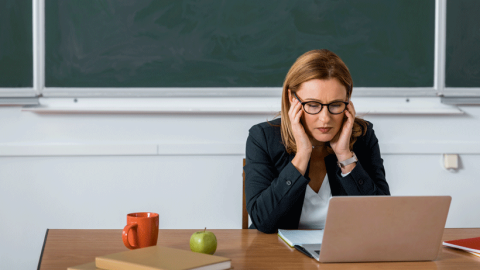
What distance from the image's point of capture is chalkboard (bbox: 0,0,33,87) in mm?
2068

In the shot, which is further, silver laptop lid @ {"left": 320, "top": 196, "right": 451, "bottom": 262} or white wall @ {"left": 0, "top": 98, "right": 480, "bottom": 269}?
white wall @ {"left": 0, "top": 98, "right": 480, "bottom": 269}

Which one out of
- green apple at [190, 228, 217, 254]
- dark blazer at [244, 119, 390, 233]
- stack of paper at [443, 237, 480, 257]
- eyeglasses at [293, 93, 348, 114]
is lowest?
stack of paper at [443, 237, 480, 257]

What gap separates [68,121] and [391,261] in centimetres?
168

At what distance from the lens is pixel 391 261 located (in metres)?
0.94

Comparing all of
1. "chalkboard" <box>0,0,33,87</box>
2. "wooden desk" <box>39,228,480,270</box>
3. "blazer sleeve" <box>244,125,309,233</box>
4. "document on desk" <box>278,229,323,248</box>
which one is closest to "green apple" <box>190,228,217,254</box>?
"wooden desk" <box>39,228,480,270</box>

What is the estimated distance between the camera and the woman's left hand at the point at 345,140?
1476 mm

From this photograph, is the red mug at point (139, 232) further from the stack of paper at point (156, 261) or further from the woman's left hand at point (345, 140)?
the woman's left hand at point (345, 140)

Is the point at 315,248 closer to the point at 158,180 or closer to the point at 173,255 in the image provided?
the point at 173,255

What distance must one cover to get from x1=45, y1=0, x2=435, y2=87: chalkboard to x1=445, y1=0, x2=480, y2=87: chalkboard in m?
0.11

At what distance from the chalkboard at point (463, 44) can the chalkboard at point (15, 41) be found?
2.10 metres

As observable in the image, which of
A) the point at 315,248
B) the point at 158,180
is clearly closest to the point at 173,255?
the point at 315,248

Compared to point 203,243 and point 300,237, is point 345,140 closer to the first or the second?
point 300,237

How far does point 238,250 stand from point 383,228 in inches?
13.2

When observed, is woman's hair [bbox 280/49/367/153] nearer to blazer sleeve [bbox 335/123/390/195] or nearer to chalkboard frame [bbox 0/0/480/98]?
blazer sleeve [bbox 335/123/390/195]
